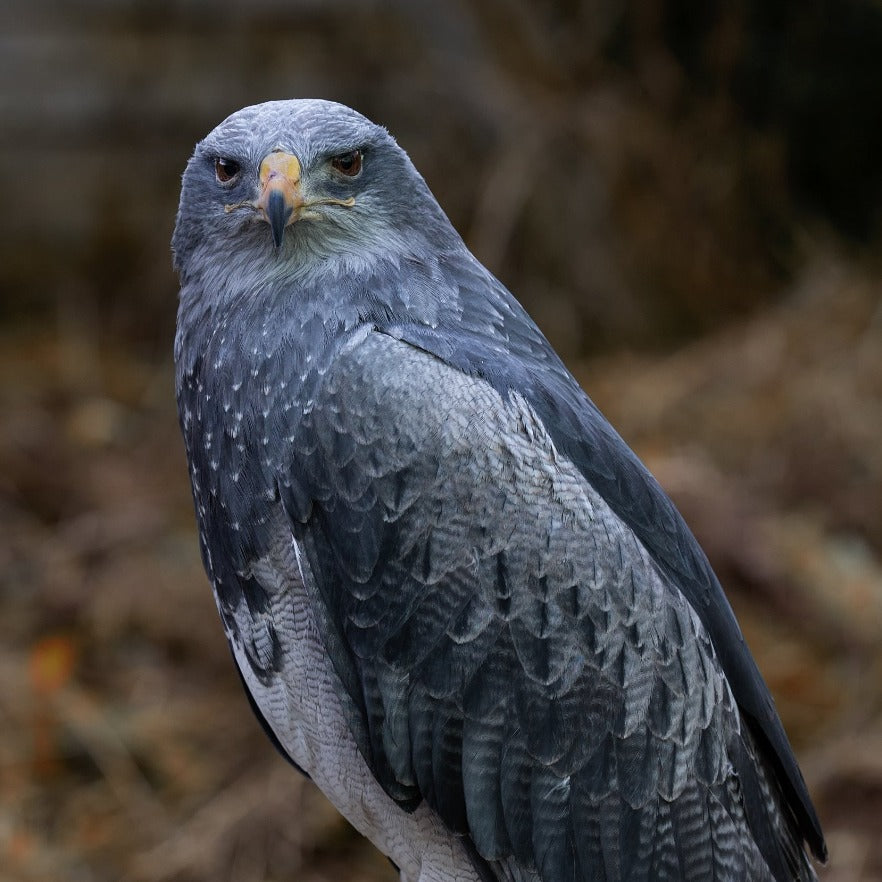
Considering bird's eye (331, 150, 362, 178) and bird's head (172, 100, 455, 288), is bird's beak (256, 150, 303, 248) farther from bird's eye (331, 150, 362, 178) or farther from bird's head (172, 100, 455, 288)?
bird's eye (331, 150, 362, 178)

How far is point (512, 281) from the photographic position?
688 centimetres

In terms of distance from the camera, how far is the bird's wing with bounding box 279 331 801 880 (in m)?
2.22

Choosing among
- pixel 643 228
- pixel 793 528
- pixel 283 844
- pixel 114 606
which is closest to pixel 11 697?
pixel 114 606

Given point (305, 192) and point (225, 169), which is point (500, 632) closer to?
point (305, 192)

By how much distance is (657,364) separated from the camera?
691 cm

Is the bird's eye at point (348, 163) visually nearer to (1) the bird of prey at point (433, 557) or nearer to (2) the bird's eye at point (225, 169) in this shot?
(1) the bird of prey at point (433, 557)

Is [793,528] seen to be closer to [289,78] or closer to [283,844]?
[283,844]

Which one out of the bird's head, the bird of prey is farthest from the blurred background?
the bird's head

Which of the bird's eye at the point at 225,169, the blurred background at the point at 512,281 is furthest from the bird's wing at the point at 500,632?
the blurred background at the point at 512,281

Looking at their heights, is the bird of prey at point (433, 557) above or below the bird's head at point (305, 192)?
below

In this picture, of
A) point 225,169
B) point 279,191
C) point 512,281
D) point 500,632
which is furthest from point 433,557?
point 512,281

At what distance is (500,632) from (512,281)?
15.7 ft

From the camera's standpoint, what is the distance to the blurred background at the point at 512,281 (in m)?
5.00

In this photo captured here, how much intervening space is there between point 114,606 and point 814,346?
379cm
